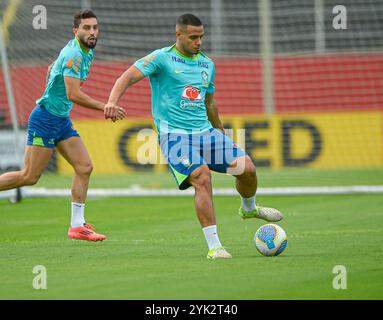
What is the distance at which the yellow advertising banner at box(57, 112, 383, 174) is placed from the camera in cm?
2422

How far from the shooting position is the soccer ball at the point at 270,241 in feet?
31.9

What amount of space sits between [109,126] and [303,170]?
201 inches

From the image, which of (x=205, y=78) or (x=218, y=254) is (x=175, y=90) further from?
(x=218, y=254)

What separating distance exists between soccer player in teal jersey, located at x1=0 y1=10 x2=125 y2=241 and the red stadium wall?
32.4ft

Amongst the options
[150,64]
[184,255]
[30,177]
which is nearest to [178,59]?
[150,64]

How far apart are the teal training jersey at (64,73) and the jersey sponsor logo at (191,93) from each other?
1.64 meters

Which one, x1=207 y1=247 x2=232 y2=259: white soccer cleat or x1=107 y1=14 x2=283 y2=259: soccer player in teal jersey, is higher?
x1=107 y1=14 x2=283 y2=259: soccer player in teal jersey

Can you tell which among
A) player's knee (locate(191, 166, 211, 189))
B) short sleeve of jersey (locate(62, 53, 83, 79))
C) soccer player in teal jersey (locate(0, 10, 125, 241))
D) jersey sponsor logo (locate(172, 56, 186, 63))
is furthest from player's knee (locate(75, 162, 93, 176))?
player's knee (locate(191, 166, 211, 189))

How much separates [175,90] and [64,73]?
5.55ft

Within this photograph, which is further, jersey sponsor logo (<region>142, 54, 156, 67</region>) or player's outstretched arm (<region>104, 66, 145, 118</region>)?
jersey sponsor logo (<region>142, 54, 156, 67</region>)

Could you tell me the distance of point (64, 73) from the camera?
37.0 feet

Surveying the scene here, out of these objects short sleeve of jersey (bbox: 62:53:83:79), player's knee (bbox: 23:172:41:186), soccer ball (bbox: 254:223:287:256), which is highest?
short sleeve of jersey (bbox: 62:53:83:79)

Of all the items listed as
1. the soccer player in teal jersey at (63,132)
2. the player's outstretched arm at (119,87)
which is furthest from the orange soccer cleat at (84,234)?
the player's outstretched arm at (119,87)

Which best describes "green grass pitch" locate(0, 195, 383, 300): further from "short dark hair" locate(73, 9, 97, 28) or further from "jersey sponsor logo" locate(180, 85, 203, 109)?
"short dark hair" locate(73, 9, 97, 28)
